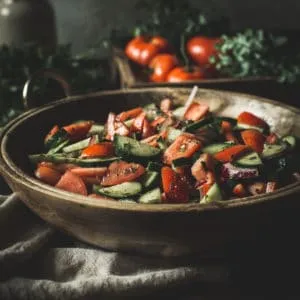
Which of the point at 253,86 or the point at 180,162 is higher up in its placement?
the point at 180,162

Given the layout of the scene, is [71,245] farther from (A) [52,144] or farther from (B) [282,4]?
(B) [282,4]

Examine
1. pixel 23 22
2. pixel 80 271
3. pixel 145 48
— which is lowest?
pixel 80 271

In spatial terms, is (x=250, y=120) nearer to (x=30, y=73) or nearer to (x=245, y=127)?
(x=245, y=127)

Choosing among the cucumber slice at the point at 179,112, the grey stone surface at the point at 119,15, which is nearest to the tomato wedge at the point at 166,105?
the cucumber slice at the point at 179,112

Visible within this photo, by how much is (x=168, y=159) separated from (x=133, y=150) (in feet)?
0.28

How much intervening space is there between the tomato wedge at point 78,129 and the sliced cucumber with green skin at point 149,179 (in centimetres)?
33

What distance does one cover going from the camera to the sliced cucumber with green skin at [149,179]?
1.26 metres

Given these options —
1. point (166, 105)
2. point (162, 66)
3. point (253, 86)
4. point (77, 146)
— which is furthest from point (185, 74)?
point (77, 146)

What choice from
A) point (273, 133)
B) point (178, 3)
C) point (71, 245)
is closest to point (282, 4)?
point (178, 3)

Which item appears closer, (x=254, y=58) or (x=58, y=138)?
(x=58, y=138)

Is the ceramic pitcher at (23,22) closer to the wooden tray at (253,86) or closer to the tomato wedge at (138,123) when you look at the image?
the wooden tray at (253,86)

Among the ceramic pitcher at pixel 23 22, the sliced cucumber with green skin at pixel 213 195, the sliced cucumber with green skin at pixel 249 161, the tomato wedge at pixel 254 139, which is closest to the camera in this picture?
the sliced cucumber with green skin at pixel 213 195

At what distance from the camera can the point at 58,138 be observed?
59.6 inches

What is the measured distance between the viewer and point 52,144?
1.52m
